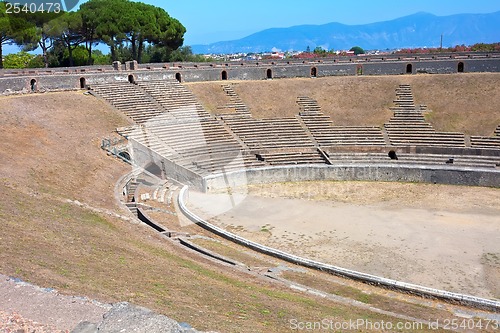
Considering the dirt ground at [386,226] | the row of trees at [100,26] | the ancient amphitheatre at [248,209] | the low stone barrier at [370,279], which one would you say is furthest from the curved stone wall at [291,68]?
the low stone barrier at [370,279]

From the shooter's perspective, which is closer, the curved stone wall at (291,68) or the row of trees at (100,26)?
the curved stone wall at (291,68)

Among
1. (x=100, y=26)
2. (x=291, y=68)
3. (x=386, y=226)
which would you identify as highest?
(x=100, y=26)

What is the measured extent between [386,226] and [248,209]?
261 inches

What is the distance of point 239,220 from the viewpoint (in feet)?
73.6

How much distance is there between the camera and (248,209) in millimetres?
24203

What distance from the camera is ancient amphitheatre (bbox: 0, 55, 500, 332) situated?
1119 cm

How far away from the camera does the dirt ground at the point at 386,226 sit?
54.7ft

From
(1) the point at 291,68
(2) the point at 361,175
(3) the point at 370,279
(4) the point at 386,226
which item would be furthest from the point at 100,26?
(3) the point at 370,279

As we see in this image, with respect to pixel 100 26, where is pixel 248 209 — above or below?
below

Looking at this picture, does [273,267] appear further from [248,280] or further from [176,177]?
[176,177]

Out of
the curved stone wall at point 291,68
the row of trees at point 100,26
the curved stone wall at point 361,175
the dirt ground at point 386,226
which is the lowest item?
the dirt ground at point 386,226

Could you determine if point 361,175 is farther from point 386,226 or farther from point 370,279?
point 370,279

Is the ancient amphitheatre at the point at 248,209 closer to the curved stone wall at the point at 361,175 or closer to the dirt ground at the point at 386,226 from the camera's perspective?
the dirt ground at the point at 386,226

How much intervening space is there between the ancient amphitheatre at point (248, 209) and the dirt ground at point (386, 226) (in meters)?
0.09
